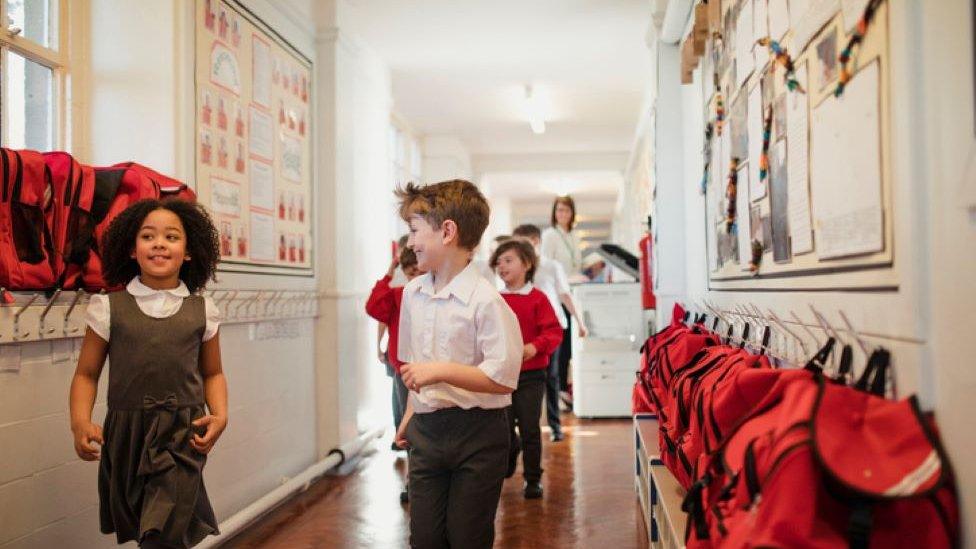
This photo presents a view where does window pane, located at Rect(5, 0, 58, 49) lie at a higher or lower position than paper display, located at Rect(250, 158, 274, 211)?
higher

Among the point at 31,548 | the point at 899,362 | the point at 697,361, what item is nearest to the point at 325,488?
the point at 31,548

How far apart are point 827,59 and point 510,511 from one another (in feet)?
8.46

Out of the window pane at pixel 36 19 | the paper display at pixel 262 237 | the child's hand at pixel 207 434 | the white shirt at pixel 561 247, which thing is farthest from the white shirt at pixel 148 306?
the white shirt at pixel 561 247

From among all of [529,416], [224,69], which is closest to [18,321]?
[224,69]

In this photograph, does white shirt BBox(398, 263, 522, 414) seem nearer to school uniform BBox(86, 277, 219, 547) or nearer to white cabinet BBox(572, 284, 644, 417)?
school uniform BBox(86, 277, 219, 547)

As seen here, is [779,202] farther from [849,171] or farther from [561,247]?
[561,247]

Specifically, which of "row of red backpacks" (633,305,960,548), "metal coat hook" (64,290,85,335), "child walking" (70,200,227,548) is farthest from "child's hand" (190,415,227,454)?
"row of red backpacks" (633,305,960,548)

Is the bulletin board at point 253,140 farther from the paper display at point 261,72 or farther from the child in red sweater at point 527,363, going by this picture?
the child in red sweater at point 527,363

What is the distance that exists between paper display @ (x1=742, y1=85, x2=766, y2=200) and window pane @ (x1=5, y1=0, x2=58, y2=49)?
7.35 feet

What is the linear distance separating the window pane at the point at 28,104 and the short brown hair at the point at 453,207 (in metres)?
1.38

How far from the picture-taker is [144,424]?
198cm

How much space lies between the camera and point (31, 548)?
2240mm

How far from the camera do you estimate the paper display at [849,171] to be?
1.36m

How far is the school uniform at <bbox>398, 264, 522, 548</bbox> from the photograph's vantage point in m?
2.04
